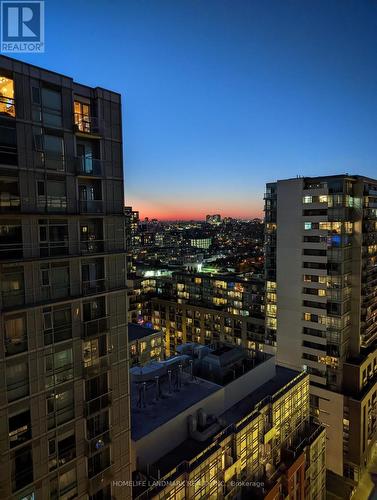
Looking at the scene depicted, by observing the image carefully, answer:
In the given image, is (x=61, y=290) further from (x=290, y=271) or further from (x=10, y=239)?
(x=290, y=271)

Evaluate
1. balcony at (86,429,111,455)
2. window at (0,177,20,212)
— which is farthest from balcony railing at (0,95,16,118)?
balcony at (86,429,111,455)

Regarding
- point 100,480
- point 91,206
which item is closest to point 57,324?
point 91,206

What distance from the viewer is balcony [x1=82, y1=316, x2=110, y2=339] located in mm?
20500

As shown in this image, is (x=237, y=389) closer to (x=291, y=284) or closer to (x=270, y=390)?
(x=270, y=390)

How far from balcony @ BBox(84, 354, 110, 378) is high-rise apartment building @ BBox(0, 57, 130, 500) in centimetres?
7

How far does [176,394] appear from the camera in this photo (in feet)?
113

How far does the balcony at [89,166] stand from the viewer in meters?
20.0

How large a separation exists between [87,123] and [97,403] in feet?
57.8

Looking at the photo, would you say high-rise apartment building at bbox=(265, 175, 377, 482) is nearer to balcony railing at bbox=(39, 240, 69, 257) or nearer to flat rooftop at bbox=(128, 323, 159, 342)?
flat rooftop at bbox=(128, 323, 159, 342)

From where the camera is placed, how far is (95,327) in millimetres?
21109

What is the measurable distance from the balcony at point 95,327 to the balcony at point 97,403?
413cm

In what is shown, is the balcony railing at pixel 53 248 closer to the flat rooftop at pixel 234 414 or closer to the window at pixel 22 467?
the window at pixel 22 467

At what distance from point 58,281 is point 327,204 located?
5270 cm

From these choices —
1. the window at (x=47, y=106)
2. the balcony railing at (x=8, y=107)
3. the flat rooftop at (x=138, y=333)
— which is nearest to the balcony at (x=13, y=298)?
the balcony railing at (x=8, y=107)
